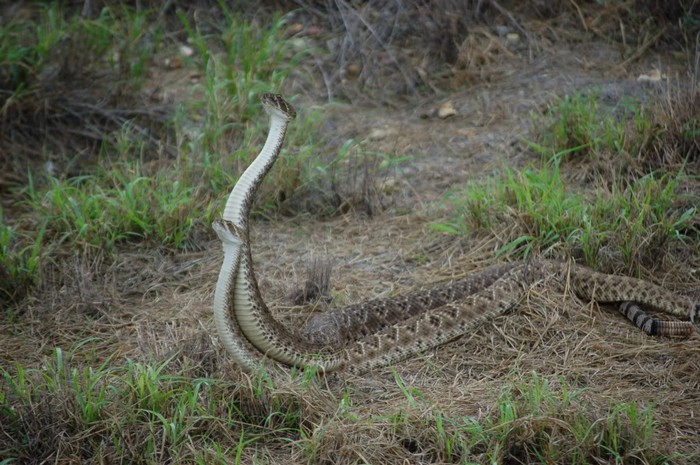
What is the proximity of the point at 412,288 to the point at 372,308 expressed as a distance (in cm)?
45

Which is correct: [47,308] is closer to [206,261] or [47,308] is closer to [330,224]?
[206,261]

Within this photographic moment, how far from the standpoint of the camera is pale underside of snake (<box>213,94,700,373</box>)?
4555 mm

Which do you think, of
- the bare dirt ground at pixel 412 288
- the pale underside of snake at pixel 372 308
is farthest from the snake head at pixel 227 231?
the bare dirt ground at pixel 412 288

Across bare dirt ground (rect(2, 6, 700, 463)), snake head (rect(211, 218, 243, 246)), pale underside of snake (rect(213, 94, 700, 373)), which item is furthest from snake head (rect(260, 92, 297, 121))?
bare dirt ground (rect(2, 6, 700, 463))

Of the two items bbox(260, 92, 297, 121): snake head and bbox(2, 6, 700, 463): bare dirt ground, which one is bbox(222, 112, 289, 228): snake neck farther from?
bbox(2, 6, 700, 463): bare dirt ground

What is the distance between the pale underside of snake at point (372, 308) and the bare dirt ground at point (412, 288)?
93mm

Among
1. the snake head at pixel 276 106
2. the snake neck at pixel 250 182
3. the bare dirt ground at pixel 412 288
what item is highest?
the snake head at pixel 276 106

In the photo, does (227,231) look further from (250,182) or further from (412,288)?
(412,288)

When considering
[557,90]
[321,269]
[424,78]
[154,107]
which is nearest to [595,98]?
[557,90]

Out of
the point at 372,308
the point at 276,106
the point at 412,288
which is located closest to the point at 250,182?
the point at 276,106

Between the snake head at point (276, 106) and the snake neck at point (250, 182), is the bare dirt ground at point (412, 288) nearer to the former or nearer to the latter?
the snake neck at point (250, 182)

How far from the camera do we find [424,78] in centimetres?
862

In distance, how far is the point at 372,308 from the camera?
5637 millimetres

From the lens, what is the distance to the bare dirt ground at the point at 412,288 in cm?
460
